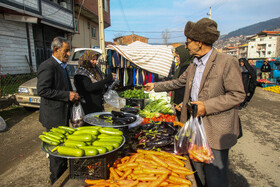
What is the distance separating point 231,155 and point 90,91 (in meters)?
3.51

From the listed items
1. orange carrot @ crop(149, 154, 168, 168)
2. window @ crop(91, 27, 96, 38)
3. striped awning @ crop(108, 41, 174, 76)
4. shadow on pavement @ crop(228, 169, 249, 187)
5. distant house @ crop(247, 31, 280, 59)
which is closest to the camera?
orange carrot @ crop(149, 154, 168, 168)

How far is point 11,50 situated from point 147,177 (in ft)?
39.2

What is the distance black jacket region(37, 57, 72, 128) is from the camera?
255cm

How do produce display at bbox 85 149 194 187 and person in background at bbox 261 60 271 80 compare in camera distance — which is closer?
produce display at bbox 85 149 194 187

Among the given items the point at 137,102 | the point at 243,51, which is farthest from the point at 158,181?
the point at 243,51

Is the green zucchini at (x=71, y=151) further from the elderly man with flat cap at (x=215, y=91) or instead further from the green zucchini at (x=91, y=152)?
the elderly man with flat cap at (x=215, y=91)

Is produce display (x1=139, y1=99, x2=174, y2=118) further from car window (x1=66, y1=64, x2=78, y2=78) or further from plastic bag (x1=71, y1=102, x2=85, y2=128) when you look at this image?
car window (x1=66, y1=64, x2=78, y2=78)

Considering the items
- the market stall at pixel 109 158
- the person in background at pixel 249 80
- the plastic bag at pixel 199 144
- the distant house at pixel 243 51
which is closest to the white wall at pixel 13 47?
the market stall at pixel 109 158

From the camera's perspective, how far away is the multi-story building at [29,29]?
393 inches

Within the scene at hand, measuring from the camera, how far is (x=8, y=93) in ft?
26.2

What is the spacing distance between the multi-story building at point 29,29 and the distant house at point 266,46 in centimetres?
6321

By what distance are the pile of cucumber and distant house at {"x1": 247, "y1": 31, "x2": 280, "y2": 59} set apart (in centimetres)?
6980

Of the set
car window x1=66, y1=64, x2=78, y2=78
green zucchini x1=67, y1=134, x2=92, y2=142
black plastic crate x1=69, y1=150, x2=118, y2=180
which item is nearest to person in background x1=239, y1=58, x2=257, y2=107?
car window x1=66, y1=64, x2=78, y2=78

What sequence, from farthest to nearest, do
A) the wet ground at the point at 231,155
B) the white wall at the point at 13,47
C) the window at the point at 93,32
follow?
the window at the point at 93,32, the white wall at the point at 13,47, the wet ground at the point at 231,155
